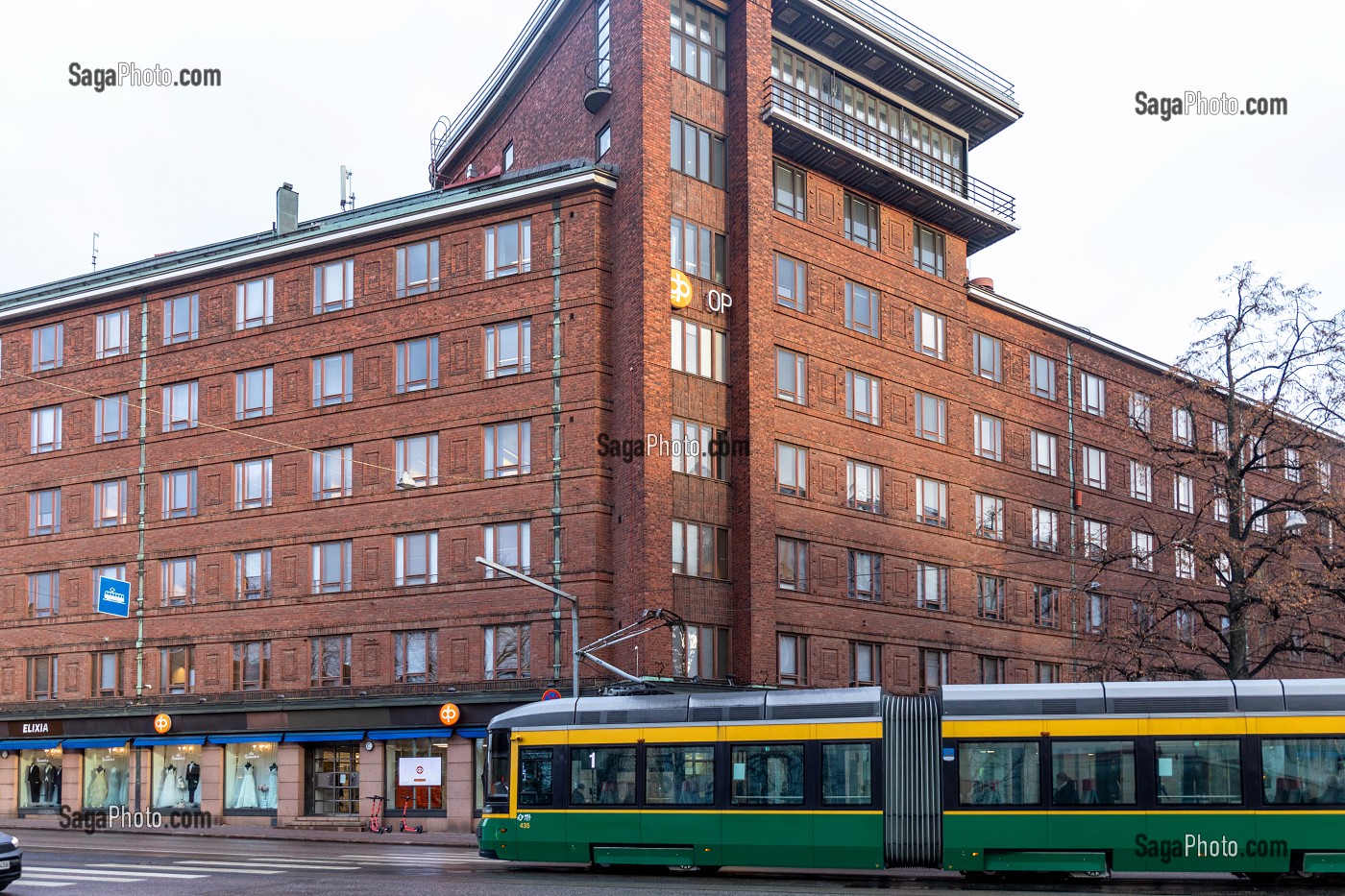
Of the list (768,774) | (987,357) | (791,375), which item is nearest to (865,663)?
(791,375)

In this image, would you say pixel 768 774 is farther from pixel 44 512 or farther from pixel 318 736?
pixel 44 512

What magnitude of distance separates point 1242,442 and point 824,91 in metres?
20.9

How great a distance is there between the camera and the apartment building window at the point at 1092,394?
6234 cm

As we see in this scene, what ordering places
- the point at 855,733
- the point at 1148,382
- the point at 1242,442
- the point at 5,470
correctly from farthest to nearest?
the point at 1148,382 → the point at 5,470 → the point at 1242,442 → the point at 855,733

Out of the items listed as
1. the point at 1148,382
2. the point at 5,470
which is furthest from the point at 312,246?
the point at 1148,382

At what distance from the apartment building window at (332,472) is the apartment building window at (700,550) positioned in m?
11.7

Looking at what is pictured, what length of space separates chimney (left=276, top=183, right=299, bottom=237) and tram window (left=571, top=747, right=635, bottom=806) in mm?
33940

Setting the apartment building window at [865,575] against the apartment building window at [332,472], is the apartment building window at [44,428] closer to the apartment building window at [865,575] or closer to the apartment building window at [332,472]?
the apartment building window at [332,472]

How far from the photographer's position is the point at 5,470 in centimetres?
5597

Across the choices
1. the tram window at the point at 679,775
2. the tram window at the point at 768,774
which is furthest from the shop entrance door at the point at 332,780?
the tram window at the point at 768,774

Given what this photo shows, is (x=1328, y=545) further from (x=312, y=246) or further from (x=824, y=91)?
(x=312, y=246)

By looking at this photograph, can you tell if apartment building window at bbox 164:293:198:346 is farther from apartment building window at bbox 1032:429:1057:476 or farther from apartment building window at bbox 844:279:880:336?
apartment building window at bbox 1032:429:1057:476

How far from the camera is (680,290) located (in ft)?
149

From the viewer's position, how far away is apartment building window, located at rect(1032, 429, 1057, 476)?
5925 centimetres
